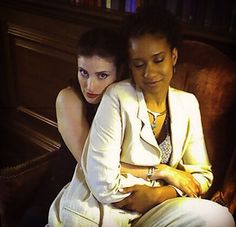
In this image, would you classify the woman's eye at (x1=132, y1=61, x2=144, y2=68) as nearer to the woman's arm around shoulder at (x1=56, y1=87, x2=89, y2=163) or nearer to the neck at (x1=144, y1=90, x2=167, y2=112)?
the neck at (x1=144, y1=90, x2=167, y2=112)

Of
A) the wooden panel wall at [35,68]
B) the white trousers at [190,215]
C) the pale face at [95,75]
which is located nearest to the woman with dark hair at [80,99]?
the pale face at [95,75]

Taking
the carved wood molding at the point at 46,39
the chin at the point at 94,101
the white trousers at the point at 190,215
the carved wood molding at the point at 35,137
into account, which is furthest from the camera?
the carved wood molding at the point at 35,137

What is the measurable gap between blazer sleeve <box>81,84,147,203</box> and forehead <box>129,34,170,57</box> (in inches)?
3.7

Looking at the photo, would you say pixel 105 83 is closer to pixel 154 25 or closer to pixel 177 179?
pixel 154 25

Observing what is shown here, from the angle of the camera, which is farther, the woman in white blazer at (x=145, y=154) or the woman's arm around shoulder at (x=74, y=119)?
the woman's arm around shoulder at (x=74, y=119)

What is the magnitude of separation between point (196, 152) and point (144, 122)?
161 millimetres

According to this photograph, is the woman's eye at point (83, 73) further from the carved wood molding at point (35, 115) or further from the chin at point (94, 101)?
the carved wood molding at point (35, 115)

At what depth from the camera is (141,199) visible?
2.32 feet

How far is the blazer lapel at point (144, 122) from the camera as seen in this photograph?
2.31 feet

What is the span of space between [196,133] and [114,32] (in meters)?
0.28

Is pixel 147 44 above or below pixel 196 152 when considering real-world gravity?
above

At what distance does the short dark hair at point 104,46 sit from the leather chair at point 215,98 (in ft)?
0.60

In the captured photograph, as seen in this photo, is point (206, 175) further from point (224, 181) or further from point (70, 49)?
point (70, 49)

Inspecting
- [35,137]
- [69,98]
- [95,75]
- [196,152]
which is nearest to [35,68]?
[35,137]
